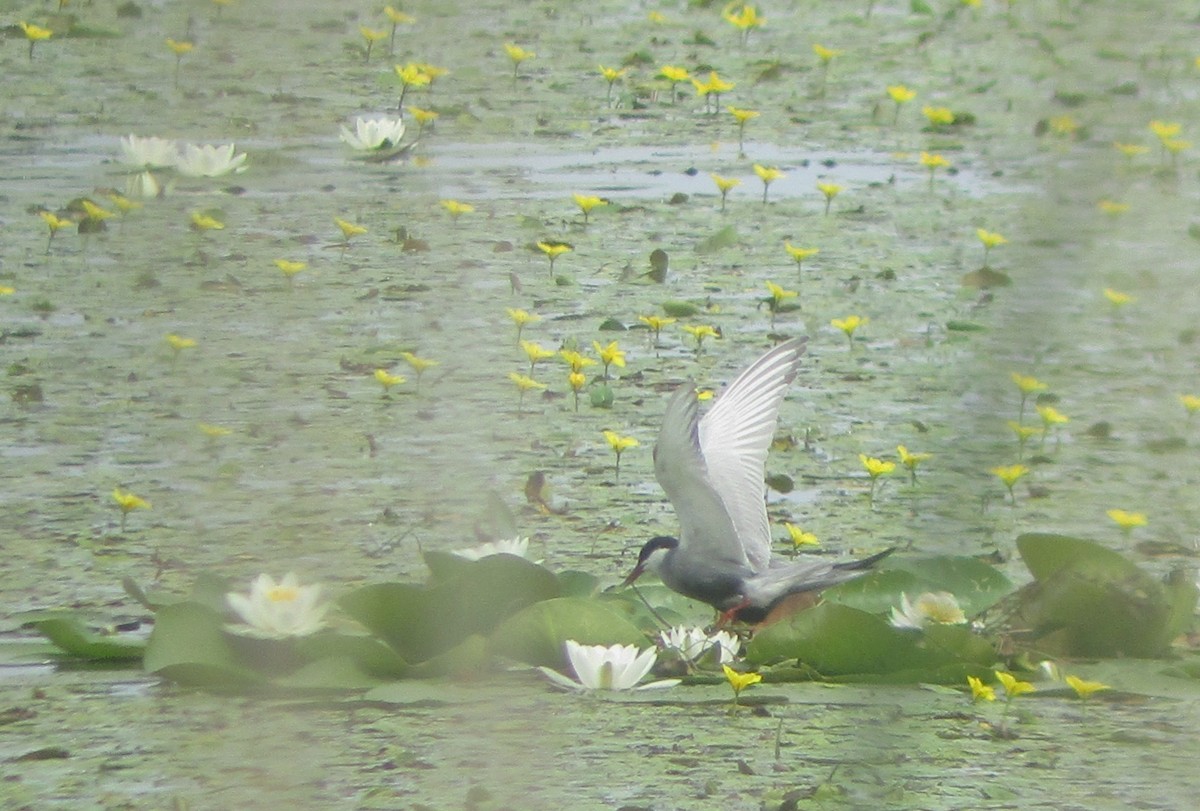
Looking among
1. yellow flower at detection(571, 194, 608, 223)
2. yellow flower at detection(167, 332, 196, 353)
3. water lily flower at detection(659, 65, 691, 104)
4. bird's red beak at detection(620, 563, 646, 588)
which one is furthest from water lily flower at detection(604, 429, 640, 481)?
water lily flower at detection(659, 65, 691, 104)

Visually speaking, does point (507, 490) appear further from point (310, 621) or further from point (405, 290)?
point (405, 290)

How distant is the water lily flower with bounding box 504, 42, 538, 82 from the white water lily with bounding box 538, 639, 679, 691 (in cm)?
448

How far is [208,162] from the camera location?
5.69 meters

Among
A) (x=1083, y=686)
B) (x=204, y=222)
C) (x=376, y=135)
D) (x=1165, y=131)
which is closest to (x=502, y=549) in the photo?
(x=1083, y=686)

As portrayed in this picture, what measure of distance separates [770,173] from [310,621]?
11.1ft

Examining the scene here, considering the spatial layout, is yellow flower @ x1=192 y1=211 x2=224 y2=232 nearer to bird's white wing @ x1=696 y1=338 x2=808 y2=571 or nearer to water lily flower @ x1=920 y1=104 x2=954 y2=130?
→ bird's white wing @ x1=696 y1=338 x2=808 y2=571

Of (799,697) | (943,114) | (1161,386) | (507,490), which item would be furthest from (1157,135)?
(799,697)

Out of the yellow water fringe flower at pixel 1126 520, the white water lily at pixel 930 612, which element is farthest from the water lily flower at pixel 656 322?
the white water lily at pixel 930 612

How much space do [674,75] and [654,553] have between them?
4213 millimetres

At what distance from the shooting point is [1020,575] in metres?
3.18

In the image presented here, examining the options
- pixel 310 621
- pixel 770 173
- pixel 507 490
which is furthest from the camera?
pixel 770 173

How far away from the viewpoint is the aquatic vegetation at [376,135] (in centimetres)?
603

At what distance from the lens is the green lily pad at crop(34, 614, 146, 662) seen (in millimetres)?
2713

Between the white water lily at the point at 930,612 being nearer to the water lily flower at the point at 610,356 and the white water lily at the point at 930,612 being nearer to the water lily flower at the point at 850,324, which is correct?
the water lily flower at the point at 610,356
